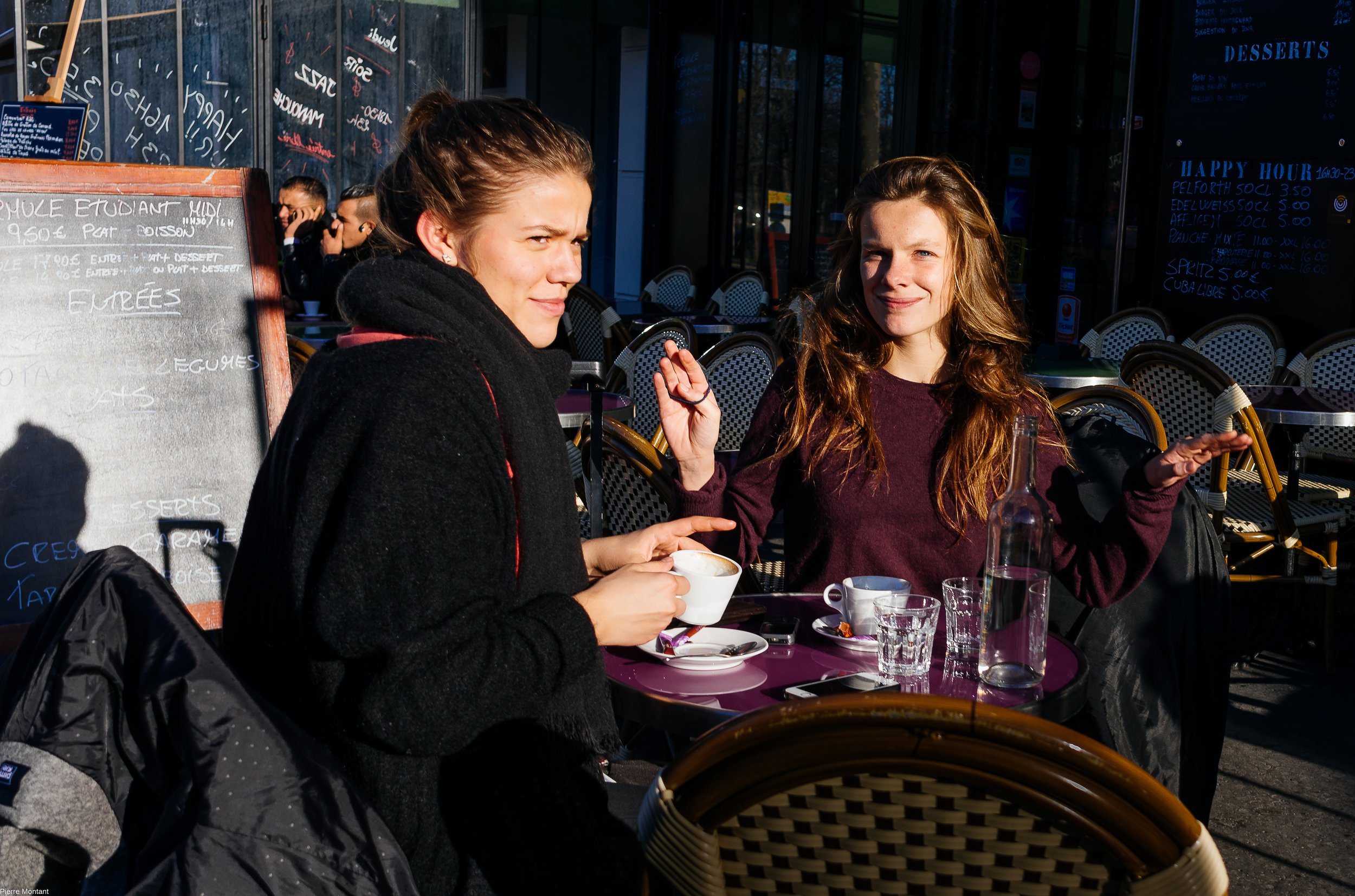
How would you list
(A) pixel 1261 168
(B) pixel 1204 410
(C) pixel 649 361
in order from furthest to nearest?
(A) pixel 1261 168 < (C) pixel 649 361 < (B) pixel 1204 410

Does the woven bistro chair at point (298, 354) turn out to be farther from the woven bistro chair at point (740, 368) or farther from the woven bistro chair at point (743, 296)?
the woven bistro chair at point (743, 296)

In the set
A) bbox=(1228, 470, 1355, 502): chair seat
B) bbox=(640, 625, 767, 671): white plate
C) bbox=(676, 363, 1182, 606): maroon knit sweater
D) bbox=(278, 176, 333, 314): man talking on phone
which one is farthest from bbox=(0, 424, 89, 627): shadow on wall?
bbox=(1228, 470, 1355, 502): chair seat

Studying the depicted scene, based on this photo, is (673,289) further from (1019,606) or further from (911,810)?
(911,810)

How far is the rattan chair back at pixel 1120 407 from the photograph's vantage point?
3592mm

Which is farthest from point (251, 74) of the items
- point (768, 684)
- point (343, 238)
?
point (768, 684)

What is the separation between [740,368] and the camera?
5211 millimetres

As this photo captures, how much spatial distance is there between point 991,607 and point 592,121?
11230 mm

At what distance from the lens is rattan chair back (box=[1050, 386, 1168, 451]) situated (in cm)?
359

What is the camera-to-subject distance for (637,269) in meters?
12.0

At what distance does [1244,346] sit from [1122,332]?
34.0 inches

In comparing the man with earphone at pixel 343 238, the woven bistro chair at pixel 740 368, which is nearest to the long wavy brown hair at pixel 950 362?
the woven bistro chair at pixel 740 368

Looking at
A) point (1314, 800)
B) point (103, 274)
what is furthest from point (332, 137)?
point (1314, 800)

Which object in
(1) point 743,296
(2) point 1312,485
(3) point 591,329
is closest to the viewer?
(2) point 1312,485

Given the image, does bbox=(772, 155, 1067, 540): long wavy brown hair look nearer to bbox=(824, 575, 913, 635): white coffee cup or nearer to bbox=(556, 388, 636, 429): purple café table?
bbox=(824, 575, 913, 635): white coffee cup
